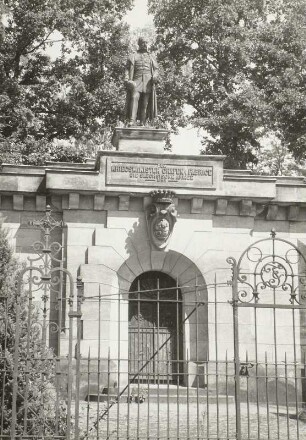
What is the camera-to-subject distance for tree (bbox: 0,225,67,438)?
1016cm

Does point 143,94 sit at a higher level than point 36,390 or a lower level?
higher

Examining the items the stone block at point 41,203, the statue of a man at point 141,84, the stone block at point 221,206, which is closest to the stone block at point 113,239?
the stone block at point 41,203

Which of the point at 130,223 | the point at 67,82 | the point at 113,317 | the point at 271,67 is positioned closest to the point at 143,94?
the point at 130,223

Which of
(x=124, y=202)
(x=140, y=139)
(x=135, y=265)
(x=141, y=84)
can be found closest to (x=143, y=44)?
(x=141, y=84)

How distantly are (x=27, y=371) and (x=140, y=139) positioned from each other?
8.85 m

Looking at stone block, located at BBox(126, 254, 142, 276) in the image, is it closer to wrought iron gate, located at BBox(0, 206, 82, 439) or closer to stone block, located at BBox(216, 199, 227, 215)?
stone block, located at BBox(216, 199, 227, 215)

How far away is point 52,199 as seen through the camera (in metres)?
16.8

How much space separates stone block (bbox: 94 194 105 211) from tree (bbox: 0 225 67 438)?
5811mm

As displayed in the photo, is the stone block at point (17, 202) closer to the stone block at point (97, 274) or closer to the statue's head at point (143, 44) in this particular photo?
the stone block at point (97, 274)

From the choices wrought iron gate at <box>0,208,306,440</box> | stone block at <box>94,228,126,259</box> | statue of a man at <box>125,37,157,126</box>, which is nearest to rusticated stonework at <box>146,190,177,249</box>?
stone block at <box>94,228,126,259</box>

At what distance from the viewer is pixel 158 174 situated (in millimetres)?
16797

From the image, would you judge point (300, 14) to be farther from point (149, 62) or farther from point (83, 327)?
point (83, 327)

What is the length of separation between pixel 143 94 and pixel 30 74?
9240mm

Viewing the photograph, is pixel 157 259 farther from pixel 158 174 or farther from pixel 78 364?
pixel 78 364
